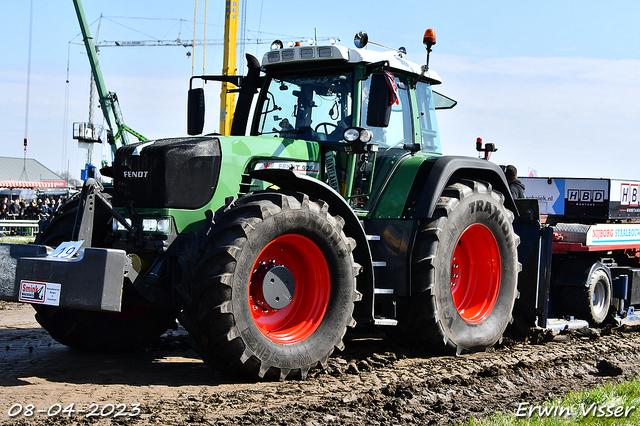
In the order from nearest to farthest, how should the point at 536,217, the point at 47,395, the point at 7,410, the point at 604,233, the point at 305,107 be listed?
the point at 7,410
the point at 47,395
the point at 305,107
the point at 536,217
the point at 604,233

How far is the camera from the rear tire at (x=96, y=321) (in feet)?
19.9

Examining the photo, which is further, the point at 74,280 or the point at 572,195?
the point at 572,195

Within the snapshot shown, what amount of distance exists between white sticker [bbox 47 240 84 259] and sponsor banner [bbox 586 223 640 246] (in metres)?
6.34

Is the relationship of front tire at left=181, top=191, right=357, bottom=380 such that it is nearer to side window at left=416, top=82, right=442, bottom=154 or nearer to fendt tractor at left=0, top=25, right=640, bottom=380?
fendt tractor at left=0, top=25, right=640, bottom=380

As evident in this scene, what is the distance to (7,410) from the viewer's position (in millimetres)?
4336

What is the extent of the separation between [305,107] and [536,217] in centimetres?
304

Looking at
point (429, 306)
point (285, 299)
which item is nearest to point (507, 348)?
point (429, 306)

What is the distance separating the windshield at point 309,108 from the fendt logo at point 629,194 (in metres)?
6.88

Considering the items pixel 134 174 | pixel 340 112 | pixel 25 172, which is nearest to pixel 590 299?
pixel 340 112

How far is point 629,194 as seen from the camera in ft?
37.9

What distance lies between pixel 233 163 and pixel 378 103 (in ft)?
4.43

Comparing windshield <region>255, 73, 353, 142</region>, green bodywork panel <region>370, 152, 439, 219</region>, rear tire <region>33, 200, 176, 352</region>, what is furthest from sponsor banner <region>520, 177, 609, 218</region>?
rear tire <region>33, 200, 176, 352</region>

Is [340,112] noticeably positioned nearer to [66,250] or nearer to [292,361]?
[292,361]

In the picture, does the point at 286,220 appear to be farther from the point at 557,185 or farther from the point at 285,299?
the point at 557,185
